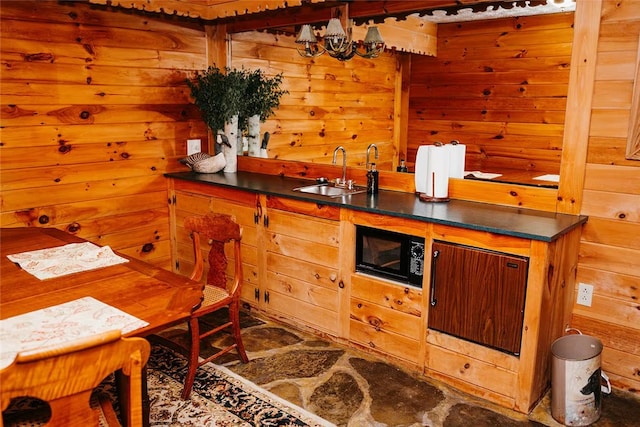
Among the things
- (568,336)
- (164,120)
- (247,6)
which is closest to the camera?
(568,336)

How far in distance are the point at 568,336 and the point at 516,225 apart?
0.66 meters

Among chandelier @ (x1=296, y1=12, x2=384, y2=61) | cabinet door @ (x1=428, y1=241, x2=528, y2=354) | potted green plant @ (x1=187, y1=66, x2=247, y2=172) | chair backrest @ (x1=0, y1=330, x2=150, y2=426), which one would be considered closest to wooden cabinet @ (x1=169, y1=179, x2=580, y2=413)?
cabinet door @ (x1=428, y1=241, x2=528, y2=354)

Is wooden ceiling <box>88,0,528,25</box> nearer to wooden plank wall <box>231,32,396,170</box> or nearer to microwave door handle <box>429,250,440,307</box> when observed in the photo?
wooden plank wall <box>231,32,396,170</box>

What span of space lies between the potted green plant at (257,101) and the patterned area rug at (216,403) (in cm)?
193

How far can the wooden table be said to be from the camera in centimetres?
173

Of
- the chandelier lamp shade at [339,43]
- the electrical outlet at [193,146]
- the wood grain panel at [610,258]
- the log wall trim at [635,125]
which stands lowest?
the wood grain panel at [610,258]

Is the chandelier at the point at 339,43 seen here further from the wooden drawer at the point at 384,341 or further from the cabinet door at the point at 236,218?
the wooden drawer at the point at 384,341

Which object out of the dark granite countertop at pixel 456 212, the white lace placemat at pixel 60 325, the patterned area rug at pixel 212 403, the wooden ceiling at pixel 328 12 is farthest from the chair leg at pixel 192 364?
the wooden ceiling at pixel 328 12

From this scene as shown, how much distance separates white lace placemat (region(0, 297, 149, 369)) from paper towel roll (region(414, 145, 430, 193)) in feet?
6.13

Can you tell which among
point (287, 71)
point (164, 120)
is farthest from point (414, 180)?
point (164, 120)

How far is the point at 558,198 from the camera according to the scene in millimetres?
2672

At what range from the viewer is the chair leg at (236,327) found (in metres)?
2.73

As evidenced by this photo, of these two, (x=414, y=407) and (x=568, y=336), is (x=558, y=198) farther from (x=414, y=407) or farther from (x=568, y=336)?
(x=414, y=407)

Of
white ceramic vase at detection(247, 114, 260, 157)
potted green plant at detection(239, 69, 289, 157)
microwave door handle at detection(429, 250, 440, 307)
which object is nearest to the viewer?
microwave door handle at detection(429, 250, 440, 307)
